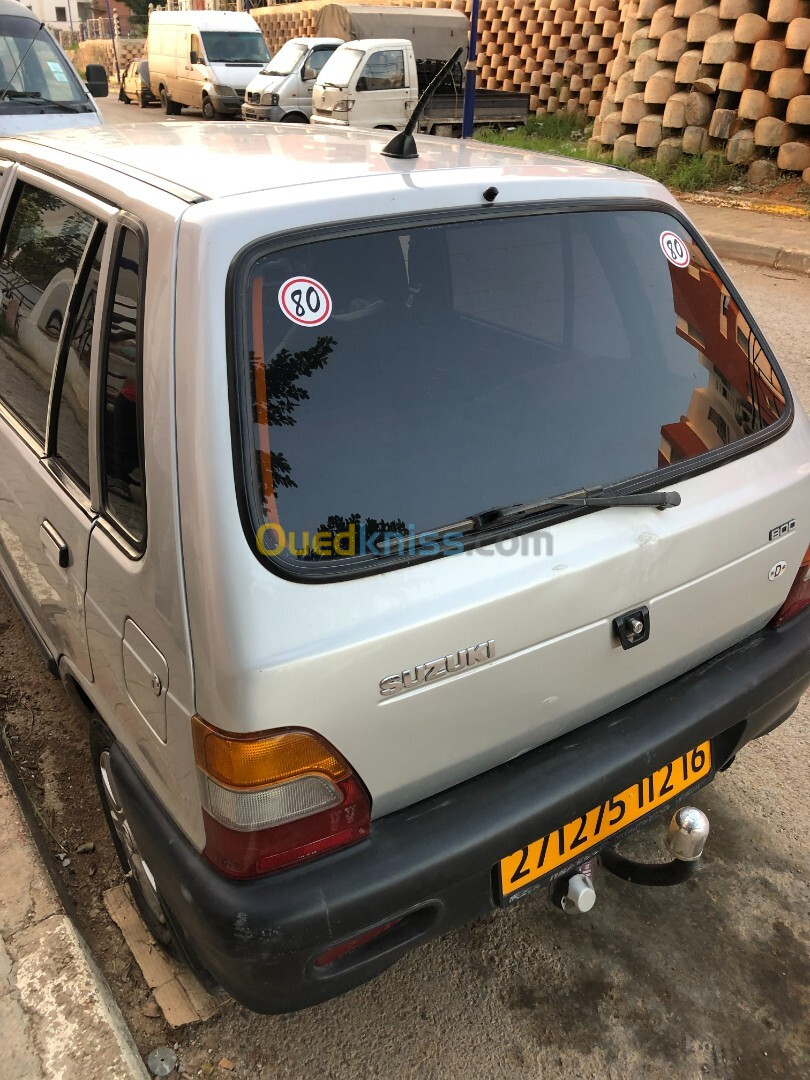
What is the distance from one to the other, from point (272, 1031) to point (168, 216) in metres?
1.77

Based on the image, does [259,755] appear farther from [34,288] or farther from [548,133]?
[548,133]

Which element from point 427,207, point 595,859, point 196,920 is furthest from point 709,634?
point 196,920

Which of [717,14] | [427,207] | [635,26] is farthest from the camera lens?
[635,26]

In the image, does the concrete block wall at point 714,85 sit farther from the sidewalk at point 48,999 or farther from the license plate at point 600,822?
the sidewalk at point 48,999

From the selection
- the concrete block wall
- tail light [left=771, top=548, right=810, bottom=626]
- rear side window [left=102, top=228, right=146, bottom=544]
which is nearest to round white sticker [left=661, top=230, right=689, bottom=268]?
tail light [left=771, top=548, right=810, bottom=626]

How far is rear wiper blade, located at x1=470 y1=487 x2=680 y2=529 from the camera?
1607mm

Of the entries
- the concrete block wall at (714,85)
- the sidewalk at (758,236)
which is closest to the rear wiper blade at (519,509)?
the sidewalk at (758,236)

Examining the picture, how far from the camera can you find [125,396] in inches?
64.8

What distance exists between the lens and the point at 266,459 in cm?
145

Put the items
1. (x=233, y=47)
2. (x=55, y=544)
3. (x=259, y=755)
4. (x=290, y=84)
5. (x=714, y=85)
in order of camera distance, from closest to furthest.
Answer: (x=259, y=755), (x=55, y=544), (x=714, y=85), (x=290, y=84), (x=233, y=47)

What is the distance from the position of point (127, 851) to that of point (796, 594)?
71.0 inches

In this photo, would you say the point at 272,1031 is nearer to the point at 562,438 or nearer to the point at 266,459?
the point at 266,459

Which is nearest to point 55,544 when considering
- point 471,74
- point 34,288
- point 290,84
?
point 34,288

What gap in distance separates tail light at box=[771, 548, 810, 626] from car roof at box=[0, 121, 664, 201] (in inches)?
39.7
